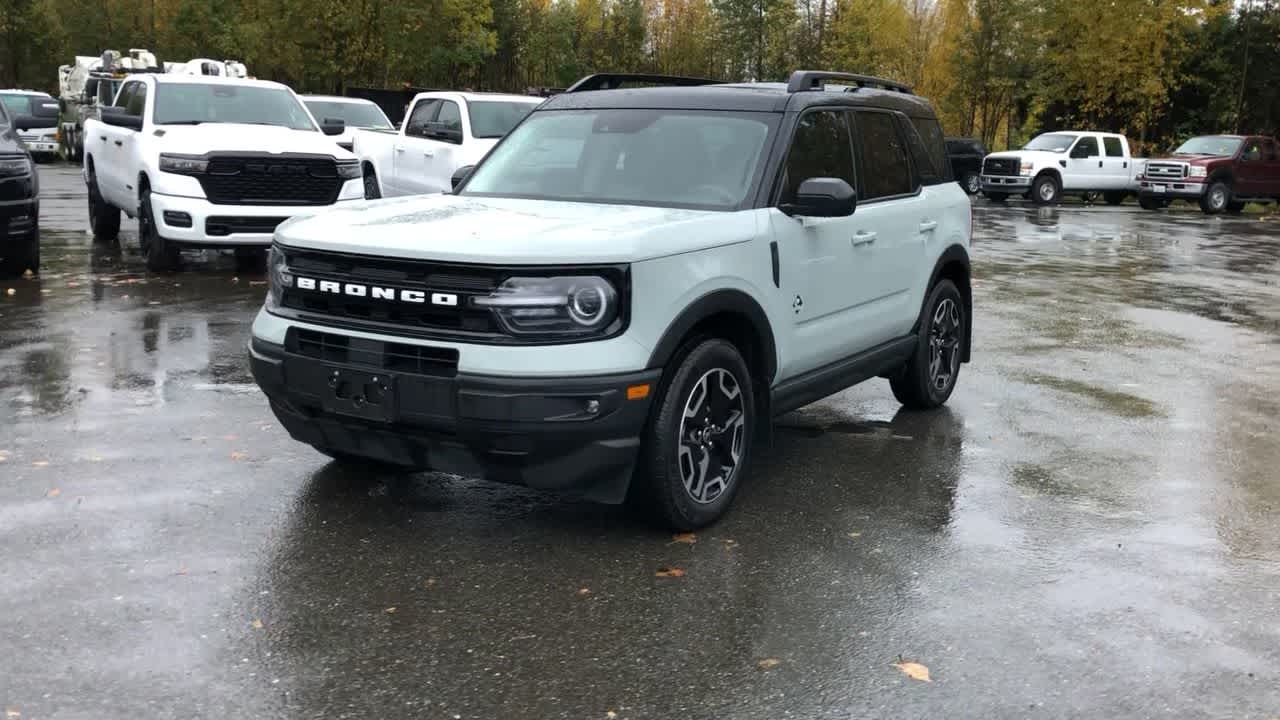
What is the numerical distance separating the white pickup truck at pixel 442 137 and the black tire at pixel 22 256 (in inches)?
203

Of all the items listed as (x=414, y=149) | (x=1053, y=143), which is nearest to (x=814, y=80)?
(x=414, y=149)

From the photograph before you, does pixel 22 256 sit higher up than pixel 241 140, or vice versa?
pixel 241 140

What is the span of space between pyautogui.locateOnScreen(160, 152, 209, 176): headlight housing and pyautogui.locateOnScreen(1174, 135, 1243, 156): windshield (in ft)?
92.1

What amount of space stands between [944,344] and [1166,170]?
2754 centimetres

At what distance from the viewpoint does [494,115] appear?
16969 mm

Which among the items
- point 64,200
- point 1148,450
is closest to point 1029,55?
point 64,200

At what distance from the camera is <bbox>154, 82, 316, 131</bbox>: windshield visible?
13.7m

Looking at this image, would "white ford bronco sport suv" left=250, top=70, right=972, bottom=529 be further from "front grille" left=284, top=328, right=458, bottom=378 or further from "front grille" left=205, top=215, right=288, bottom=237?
"front grille" left=205, top=215, right=288, bottom=237

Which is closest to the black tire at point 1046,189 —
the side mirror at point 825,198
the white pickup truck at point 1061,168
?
the white pickup truck at point 1061,168

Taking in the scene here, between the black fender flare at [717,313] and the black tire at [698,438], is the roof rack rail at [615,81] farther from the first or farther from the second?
the black tire at [698,438]

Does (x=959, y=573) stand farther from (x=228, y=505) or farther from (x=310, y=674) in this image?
(x=228, y=505)

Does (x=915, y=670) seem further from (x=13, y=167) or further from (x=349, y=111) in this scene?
(x=349, y=111)

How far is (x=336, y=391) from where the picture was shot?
4969 millimetres

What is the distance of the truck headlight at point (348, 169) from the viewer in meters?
13.4
